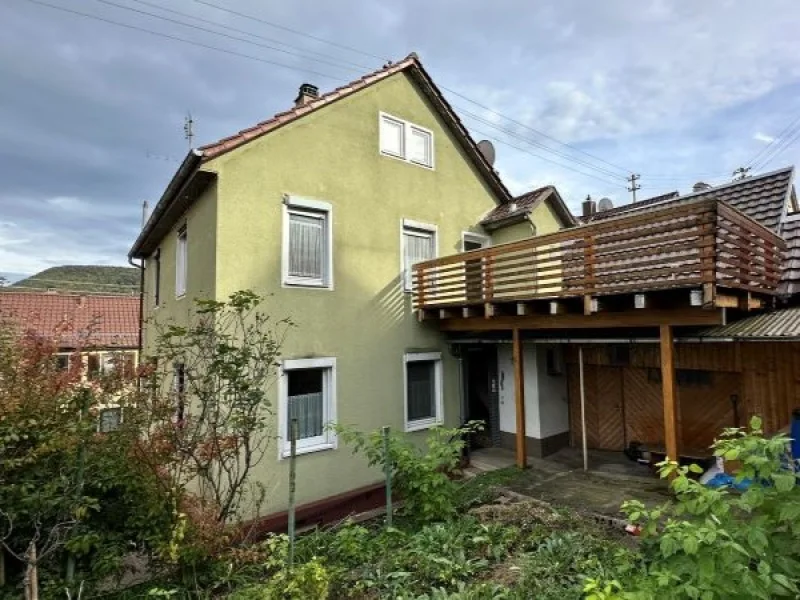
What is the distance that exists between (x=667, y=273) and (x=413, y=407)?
648 centimetres

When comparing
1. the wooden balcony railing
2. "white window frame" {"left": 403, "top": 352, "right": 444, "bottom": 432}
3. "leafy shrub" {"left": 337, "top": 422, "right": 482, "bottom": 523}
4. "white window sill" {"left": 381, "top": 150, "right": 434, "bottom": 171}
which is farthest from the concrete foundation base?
"white window sill" {"left": 381, "top": 150, "right": 434, "bottom": 171}

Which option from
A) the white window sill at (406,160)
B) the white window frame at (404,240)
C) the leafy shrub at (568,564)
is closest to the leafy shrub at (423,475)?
the leafy shrub at (568,564)

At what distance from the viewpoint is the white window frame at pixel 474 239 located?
1282 centimetres

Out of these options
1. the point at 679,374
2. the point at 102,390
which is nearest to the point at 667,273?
the point at 679,374

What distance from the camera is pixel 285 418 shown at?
8.93 meters

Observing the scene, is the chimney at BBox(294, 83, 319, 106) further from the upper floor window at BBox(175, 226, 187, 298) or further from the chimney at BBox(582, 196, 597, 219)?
the chimney at BBox(582, 196, 597, 219)

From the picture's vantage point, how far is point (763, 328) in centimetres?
757

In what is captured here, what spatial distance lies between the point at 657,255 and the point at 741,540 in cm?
633

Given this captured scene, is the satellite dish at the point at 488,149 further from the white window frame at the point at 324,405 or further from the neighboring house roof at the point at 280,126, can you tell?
the white window frame at the point at 324,405

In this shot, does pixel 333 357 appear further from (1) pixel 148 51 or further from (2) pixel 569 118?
(2) pixel 569 118

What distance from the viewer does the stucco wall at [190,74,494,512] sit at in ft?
28.8

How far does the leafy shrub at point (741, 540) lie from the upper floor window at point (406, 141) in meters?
9.64

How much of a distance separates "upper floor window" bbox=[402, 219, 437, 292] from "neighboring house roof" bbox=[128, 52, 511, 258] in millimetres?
2964

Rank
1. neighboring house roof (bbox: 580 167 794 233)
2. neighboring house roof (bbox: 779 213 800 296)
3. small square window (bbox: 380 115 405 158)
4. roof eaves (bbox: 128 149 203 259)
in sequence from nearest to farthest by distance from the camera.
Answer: roof eaves (bbox: 128 149 203 259) < neighboring house roof (bbox: 779 213 800 296) < neighboring house roof (bbox: 580 167 794 233) < small square window (bbox: 380 115 405 158)
